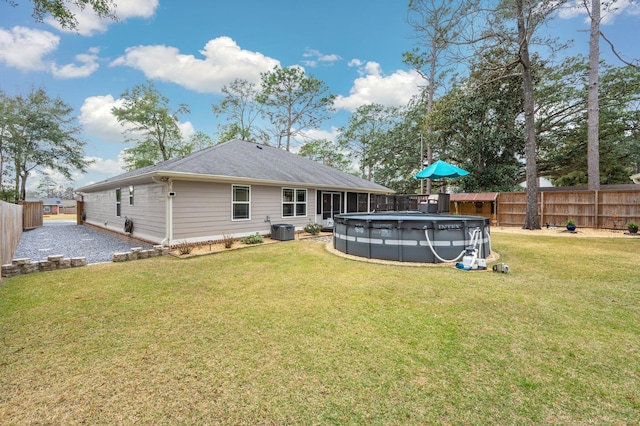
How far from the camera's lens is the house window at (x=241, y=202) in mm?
9707

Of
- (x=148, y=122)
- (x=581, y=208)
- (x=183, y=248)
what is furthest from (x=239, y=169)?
(x=148, y=122)

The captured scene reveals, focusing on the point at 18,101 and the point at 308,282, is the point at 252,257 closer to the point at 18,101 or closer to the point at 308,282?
the point at 308,282

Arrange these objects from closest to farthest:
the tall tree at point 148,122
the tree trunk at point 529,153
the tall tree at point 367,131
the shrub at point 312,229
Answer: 1. the shrub at point 312,229
2. the tree trunk at point 529,153
3. the tall tree at point 148,122
4. the tall tree at point 367,131

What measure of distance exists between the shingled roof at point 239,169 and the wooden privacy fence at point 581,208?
292 inches

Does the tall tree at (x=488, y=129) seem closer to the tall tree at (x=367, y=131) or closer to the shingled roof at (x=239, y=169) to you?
the shingled roof at (x=239, y=169)

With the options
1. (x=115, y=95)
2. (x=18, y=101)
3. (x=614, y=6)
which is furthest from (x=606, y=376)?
(x=18, y=101)

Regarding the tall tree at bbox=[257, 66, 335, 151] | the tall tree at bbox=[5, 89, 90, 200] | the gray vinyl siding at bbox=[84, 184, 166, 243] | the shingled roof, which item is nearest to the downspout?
the shingled roof

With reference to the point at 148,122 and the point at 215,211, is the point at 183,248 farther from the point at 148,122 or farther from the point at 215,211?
the point at 148,122

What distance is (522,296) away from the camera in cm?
419

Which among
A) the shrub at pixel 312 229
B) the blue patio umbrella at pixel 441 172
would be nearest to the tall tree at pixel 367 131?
the blue patio umbrella at pixel 441 172

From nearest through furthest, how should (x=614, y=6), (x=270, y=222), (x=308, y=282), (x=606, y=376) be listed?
(x=606, y=376) < (x=308, y=282) < (x=270, y=222) < (x=614, y=6)

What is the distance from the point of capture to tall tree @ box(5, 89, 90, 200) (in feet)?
64.1

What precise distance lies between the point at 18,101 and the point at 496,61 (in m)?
32.8

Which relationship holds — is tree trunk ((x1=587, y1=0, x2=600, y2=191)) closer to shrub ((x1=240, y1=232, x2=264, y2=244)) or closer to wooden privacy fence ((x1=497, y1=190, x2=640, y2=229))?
wooden privacy fence ((x1=497, y1=190, x2=640, y2=229))
